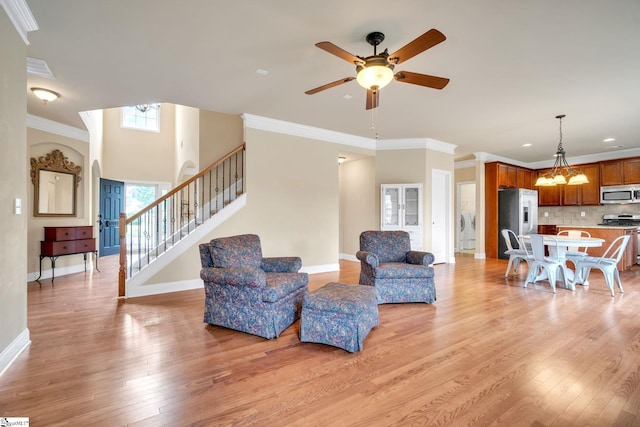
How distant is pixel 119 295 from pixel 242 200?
214 centimetres

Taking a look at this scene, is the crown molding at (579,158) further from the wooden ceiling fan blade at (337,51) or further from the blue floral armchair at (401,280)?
the wooden ceiling fan blade at (337,51)

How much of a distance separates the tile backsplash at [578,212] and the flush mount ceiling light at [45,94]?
11201 mm

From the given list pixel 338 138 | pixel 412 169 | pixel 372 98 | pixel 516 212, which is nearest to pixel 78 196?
pixel 338 138

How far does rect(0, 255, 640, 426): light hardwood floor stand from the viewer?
167cm

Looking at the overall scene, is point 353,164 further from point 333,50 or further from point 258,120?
point 333,50

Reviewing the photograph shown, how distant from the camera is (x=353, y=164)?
24.0ft

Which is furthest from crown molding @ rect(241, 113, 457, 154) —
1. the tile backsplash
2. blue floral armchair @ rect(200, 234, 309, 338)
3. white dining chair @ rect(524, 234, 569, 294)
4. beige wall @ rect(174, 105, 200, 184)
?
the tile backsplash

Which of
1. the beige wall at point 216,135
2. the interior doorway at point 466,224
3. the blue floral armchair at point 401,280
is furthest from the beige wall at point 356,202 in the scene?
the interior doorway at point 466,224

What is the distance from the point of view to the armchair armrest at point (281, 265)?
3.36 metres

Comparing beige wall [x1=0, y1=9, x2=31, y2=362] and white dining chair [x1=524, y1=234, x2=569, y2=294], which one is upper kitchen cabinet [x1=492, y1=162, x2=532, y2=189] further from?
beige wall [x1=0, y1=9, x2=31, y2=362]

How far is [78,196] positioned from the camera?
19.5 ft

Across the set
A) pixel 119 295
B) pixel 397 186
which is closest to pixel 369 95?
pixel 397 186

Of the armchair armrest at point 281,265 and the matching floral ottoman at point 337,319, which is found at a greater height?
the armchair armrest at point 281,265

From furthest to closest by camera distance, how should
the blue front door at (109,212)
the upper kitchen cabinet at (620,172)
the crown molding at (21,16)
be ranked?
1. the blue front door at (109,212)
2. the upper kitchen cabinet at (620,172)
3. the crown molding at (21,16)
